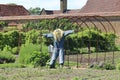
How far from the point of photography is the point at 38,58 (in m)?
18.1

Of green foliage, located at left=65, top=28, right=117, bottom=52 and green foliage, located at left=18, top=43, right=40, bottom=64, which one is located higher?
green foliage, located at left=18, top=43, right=40, bottom=64

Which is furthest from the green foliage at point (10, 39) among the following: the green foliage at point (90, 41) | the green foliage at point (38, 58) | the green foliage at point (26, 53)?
the green foliage at point (38, 58)

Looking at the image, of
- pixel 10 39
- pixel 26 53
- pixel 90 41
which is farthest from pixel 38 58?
pixel 10 39

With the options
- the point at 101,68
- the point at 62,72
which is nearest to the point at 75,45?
the point at 101,68

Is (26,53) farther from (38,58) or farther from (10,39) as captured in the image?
(10,39)

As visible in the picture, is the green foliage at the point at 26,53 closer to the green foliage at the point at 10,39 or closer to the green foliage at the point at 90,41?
the green foliage at the point at 90,41

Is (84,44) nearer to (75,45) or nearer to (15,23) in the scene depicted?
(75,45)

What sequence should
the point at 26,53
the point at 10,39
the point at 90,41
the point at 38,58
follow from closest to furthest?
the point at 38,58
the point at 26,53
the point at 90,41
the point at 10,39

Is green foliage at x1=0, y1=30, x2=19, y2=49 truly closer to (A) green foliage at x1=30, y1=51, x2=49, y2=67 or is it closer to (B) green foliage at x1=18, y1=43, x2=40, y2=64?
(B) green foliage at x1=18, y1=43, x2=40, y2=64

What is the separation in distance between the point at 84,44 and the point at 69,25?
362cm

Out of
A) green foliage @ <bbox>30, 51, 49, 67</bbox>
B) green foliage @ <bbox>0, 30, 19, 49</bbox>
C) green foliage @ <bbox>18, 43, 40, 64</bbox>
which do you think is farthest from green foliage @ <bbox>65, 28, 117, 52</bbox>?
green foliage @ <bbox>30, 51, 49, 67</bbox>

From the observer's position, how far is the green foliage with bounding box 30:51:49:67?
18.0m

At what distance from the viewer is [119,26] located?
132 ft

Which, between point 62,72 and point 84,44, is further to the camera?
point 84,44
